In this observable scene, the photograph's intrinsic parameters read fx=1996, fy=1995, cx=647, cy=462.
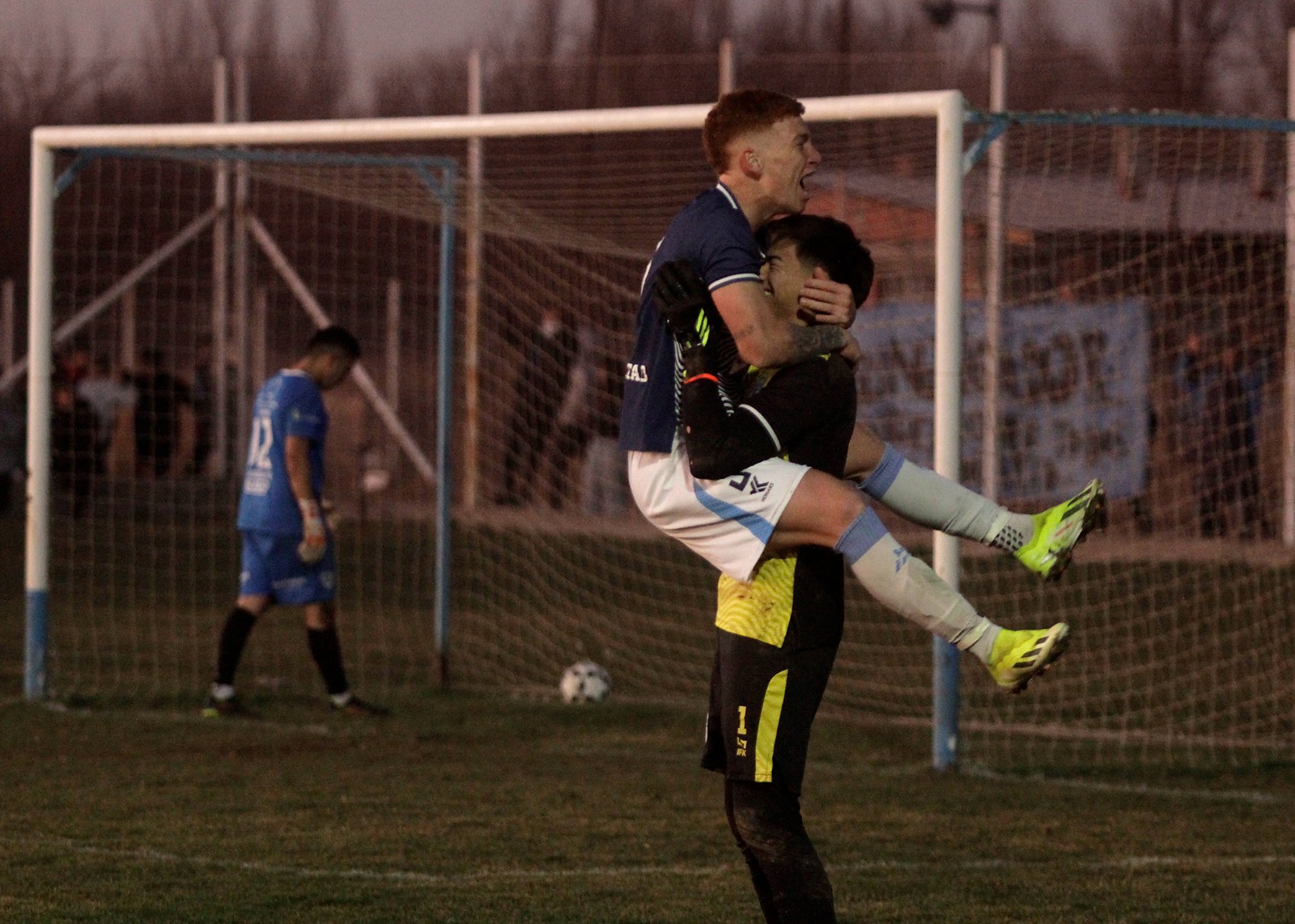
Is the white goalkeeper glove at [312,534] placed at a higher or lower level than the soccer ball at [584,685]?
higher

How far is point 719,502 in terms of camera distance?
478cm

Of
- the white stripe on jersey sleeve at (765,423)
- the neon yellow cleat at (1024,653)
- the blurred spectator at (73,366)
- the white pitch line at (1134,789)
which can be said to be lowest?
the white pitch line at (1134,789)

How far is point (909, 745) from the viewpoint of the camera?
9688 mm

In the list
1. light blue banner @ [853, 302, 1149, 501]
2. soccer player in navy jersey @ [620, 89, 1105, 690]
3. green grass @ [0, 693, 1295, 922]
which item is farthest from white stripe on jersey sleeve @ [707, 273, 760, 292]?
light blue banner @ [853, 302, 1149, 501]

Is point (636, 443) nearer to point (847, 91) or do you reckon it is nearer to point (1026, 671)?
point (1026, 671)

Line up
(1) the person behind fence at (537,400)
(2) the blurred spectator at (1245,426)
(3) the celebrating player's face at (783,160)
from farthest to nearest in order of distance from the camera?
(1) the person behind fence at (537,400)
(2) the blurred spectator at (1245,426)
(3) the celebrating player's face at (783,160)

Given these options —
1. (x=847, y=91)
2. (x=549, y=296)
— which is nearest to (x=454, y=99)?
(x=847, y=91)

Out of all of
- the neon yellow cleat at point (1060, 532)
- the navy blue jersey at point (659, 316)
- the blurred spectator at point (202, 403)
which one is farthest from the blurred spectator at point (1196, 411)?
the blurred spectator at point (202, 403)

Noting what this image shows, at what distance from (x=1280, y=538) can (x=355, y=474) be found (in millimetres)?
14932

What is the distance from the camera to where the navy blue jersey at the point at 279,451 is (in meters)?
10.1

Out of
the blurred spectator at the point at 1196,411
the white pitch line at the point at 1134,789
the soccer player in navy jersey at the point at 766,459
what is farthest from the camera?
the blurred spectator at the point at 1196,411

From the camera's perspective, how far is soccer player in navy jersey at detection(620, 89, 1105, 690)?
15.5ft

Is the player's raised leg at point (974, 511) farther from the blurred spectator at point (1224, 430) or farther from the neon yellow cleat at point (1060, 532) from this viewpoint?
the blurred spectator at point (1224, 430)

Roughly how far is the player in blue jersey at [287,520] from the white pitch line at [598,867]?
320 centimetres
